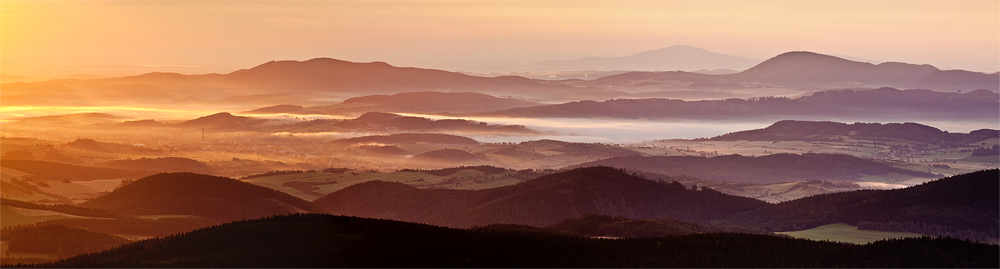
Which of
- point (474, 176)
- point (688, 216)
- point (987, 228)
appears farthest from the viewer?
point (474, 176)

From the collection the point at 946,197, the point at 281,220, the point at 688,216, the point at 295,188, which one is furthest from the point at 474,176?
the point at 281,220

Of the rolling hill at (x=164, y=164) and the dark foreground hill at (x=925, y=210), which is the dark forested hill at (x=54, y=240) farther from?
the rolling hill at (x=164, y=164)

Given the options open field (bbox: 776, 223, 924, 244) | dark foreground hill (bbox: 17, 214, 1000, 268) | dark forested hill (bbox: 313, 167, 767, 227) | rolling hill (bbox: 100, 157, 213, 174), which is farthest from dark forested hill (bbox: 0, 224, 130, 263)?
rolling hill (bbox: 100, 157, 213, 174)

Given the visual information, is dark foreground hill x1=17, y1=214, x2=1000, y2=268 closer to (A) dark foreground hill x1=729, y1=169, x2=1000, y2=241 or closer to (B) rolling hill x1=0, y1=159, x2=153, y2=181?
(A) dark foreground hill x1=729, y1=169, x2=1000, y2=241

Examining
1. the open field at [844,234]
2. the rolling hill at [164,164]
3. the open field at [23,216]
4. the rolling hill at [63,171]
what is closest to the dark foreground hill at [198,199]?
the open field at [23,216]

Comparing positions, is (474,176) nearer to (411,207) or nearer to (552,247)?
(411,207)

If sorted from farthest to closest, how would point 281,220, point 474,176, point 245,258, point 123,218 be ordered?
point 474,176 → point 123,218 → point 281,220 → point 245,258

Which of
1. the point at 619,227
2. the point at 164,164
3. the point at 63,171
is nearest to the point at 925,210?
the point at 619,227

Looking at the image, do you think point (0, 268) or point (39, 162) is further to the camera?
point (39, 162)
